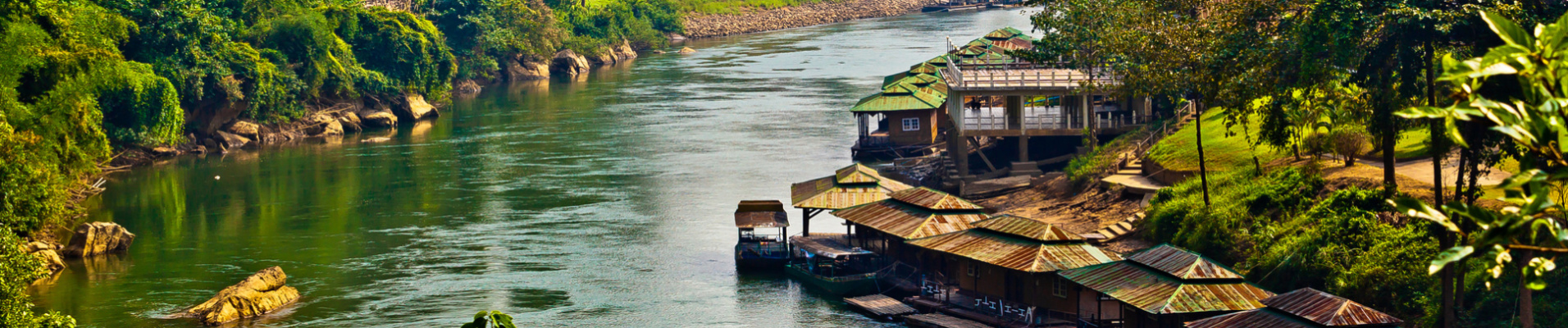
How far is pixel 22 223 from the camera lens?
46375 millimetres

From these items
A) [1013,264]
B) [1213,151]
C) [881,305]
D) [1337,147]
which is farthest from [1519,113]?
[1213,151]

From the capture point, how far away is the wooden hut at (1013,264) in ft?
123

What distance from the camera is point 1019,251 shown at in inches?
1515

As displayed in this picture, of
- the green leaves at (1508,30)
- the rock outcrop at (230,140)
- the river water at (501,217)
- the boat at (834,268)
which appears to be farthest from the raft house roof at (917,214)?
the rock outcrop at (230,140)

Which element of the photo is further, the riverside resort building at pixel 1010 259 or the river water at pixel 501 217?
the river water at pixel 501 217

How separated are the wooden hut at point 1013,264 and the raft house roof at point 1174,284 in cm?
189

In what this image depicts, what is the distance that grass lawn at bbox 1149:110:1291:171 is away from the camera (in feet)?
152

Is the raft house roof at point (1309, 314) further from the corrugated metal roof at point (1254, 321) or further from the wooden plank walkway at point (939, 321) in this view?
the wooden plank walkway at point (939, 321)

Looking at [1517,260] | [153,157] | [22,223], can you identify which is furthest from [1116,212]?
[153,157]

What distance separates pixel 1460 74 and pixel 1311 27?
26375mm

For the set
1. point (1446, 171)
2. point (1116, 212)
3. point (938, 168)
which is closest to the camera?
point (1446, 171)

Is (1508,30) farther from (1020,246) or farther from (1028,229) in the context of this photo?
(1028,229)

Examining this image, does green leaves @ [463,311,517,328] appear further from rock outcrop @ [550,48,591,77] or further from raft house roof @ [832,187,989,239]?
rock outcrop @ [550,48,591,77]

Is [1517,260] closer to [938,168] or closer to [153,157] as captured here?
[938,168]
